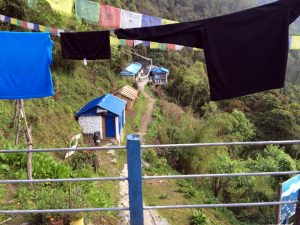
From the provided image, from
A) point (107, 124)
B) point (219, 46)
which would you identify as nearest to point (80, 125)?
point (107, 124)

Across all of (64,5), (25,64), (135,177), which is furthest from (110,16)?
(135,177)

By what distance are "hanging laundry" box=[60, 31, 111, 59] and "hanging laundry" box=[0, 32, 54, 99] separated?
1.08 feet

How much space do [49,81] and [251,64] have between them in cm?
281

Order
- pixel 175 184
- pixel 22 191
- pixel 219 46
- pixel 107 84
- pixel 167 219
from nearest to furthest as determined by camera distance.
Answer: pixel 219 46 → pixel 22 191 → pixel 167 219 → pixel 175 184 → pixel 107 84

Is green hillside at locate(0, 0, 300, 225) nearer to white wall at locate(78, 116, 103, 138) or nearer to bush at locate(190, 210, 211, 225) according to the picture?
bush at locate(190, 210, 211, 225)

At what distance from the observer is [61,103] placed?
16422 millimetres

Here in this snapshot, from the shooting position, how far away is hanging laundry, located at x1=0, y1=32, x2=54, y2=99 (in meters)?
4.54

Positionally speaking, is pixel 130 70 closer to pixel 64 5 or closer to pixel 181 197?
pixel 181 197

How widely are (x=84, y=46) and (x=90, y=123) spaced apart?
12.7 metres

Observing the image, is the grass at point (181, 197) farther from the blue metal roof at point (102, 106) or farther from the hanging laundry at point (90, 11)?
the hanging laundry at point (90, 11)

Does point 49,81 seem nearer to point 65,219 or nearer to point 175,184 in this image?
point 65,219

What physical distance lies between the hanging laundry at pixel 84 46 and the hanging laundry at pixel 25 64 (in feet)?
1.08

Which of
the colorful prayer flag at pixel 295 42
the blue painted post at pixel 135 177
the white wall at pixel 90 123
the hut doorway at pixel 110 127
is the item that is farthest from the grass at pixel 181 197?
the blue painted post at pixel 135 177

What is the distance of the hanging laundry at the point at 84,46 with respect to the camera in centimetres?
434
